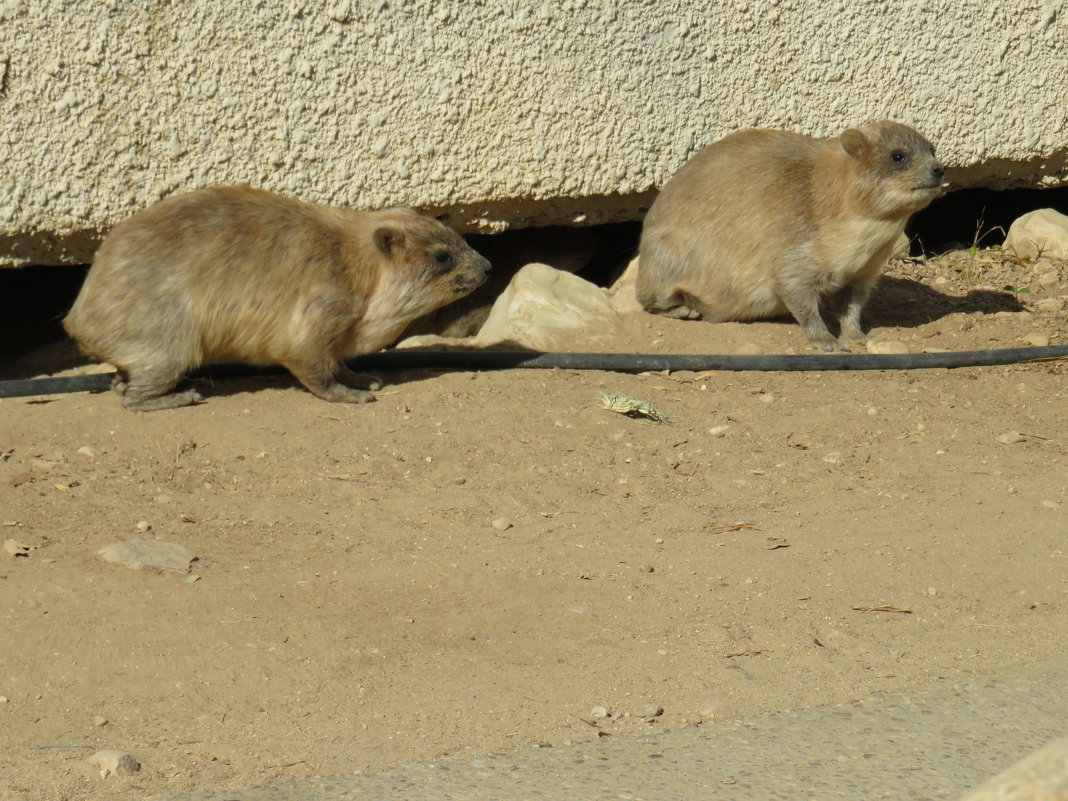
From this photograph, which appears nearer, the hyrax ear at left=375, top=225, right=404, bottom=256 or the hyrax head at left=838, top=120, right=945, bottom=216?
the hyrax ear at left=375, top=225, right=404, bottom=256

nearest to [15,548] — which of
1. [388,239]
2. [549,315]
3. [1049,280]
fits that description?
[388,239]

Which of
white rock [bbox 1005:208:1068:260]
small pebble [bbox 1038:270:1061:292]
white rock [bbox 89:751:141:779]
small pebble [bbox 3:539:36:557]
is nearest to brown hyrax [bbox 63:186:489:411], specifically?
small pebble [bbox 3:539:36:557]

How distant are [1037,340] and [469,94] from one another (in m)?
3.15

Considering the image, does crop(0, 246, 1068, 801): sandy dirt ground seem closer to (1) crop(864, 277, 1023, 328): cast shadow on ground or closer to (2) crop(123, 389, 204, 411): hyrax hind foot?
(2) crop(123, 389, 204, 411): hyrax hind foot

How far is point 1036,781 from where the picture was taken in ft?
6.02

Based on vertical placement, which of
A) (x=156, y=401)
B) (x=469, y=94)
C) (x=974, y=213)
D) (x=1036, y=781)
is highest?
(x=469, y=94)

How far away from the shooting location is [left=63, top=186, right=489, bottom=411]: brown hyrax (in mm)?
5051

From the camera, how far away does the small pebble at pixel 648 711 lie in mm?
3062

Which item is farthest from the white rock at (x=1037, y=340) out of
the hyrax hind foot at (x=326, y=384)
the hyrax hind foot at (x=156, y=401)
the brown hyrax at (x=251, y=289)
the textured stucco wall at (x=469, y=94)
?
the hyrax hind foot at (x=156, y=401)

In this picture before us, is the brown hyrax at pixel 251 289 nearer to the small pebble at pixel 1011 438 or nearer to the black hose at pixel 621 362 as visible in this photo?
the black hose at pixel 621 362

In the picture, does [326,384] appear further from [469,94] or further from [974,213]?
[974,213]

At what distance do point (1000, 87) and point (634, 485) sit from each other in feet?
13.4

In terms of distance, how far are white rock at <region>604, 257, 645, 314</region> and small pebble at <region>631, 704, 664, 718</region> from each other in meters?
3.88

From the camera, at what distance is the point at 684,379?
577cm
